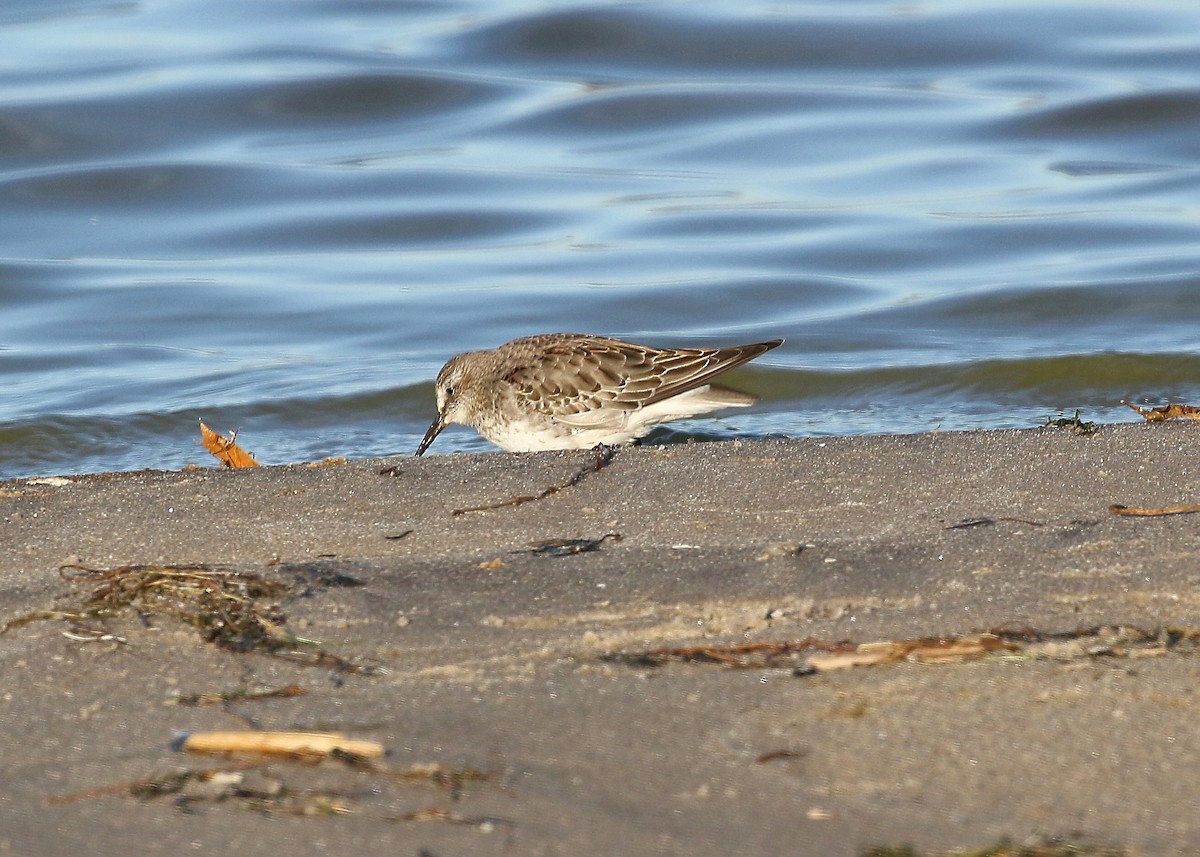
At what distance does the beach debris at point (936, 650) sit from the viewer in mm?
3623

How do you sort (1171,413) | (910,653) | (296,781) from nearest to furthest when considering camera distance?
(296,781), (910,653), (1171,413)

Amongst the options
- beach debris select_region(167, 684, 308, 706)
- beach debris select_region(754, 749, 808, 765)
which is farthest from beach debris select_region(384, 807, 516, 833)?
beach debris select_region(167, 684, 308, 706)

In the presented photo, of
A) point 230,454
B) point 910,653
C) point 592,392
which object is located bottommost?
point 230,454

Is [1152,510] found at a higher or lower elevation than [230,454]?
higher

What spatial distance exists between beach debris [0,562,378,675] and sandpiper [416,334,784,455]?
3.37 metres

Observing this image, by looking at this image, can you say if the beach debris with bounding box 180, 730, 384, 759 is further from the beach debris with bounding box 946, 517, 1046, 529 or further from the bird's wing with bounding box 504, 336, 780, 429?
the bird's wing with bounding box 504, 336, 780, 429

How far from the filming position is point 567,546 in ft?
15.5

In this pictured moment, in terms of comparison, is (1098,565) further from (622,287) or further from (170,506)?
(622,287)

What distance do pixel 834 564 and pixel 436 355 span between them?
257 inches

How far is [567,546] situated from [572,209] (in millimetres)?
9657

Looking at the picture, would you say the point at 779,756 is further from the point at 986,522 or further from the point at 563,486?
the point at 563,486

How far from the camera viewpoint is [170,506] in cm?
536

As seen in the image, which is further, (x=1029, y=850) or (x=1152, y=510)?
(x=1152, y=510)

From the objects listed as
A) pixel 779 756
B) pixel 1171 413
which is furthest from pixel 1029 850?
pixel 1171 413
